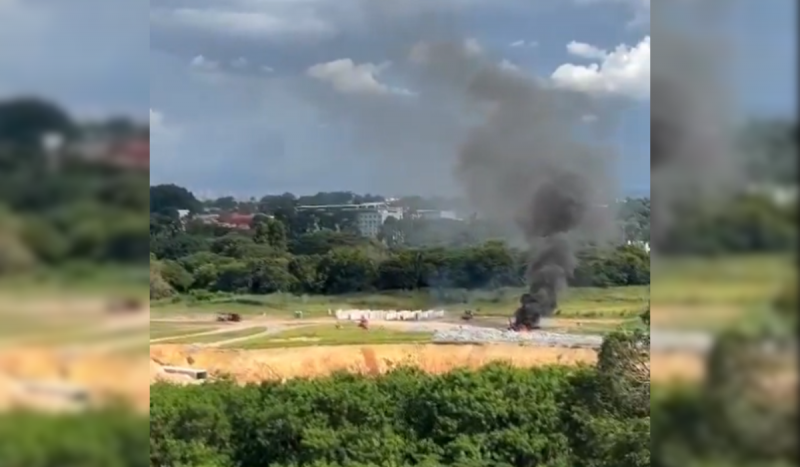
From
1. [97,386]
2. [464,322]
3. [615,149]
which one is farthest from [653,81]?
[464,322]

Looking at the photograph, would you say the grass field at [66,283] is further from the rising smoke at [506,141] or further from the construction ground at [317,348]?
the rising smoke at [506,141]

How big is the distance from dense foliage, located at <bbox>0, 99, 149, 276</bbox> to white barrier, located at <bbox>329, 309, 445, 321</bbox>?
7.13 ft

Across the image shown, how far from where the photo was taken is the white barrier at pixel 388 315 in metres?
3.72

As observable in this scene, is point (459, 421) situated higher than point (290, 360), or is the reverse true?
point (290, 360)

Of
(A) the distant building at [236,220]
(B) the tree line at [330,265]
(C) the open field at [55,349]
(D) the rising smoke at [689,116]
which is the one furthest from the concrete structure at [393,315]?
(D) the rising smoke at [689,116]

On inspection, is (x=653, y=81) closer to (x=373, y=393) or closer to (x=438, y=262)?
(x=438, y=262)

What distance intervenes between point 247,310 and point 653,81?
299 centimetres

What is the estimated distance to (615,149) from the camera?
3.45m

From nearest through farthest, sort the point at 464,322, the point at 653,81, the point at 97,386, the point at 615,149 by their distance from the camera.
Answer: the point at 653,81, the point at 97,386, the point at 615,149, the point at 464,322

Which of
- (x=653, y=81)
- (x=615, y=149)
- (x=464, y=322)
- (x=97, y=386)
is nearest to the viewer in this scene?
(x=653, y=81)

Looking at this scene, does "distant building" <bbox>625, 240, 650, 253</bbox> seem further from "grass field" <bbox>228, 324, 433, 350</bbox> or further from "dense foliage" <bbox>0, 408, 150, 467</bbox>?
"dense foliage" <bbox>0, 408, 150, 467</bbox>

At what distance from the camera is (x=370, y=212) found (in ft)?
12.0

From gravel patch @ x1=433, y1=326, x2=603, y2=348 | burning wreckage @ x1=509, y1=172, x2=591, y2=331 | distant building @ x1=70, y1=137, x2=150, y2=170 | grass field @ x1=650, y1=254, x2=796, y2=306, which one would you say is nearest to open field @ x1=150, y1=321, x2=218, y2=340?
gravel patch @ x1=433, y1=326, x2=603, y2=348

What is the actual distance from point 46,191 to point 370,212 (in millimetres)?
2154
